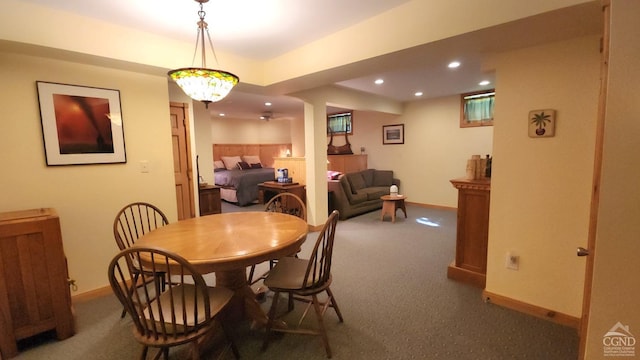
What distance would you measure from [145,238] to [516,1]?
2.74m

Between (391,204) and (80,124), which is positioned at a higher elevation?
(80,124)

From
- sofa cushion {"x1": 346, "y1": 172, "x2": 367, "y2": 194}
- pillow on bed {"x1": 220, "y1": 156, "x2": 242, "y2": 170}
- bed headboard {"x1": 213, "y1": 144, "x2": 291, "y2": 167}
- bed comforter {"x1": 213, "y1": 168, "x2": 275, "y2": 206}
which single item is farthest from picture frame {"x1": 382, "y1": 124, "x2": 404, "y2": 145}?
pillow on bed {"x1": 220, "y1": 156, "x2": 242, "y2": 170}

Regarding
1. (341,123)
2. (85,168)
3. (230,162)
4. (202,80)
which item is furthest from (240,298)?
(230,162)

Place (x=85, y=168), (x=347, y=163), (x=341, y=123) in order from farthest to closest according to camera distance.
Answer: (x=341, y=123) → (x=347, y=163) → (x=85, y=168)

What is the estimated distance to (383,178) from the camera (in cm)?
658

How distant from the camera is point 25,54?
2.12 metres

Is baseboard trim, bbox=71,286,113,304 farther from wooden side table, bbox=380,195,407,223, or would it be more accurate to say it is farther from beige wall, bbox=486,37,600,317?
wooden side table, bbox=380,195,407,223

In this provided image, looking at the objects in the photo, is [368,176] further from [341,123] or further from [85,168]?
[85,168]

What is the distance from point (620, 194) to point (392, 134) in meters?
5.73

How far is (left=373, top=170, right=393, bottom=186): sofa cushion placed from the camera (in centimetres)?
652

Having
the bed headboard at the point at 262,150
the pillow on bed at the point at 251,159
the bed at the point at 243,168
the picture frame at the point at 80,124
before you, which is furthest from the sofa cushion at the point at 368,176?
the picture frame at the point at 80,124

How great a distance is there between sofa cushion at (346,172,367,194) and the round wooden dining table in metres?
3.27

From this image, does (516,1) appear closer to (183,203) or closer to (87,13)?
(87,13)

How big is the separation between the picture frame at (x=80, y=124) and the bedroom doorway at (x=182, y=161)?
3.82 ft
